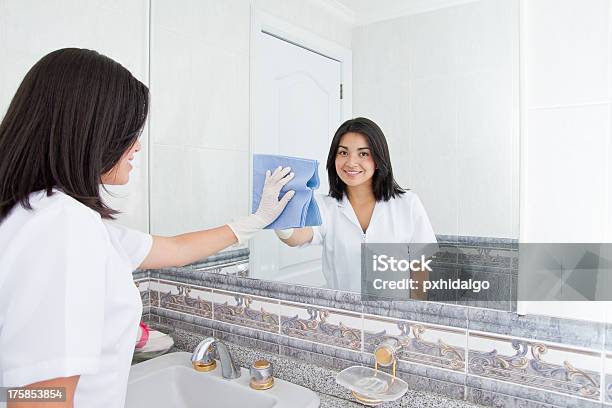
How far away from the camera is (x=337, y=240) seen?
3.75 feet

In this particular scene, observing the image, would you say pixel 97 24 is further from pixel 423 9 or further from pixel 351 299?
pixel 351 299

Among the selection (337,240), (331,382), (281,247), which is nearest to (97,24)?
(281,247)

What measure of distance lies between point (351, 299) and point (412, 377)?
8.6 inches

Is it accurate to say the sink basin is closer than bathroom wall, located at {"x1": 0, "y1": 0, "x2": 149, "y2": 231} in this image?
Yes

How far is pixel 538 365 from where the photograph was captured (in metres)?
0.88

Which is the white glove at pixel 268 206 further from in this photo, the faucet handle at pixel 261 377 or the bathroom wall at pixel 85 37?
the bathroom wall at pixel 85 37

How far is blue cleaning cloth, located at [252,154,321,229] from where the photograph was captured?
110cm

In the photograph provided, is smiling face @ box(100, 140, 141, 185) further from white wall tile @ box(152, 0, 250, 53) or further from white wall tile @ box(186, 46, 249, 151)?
white wall tile @ box(152, 0, 250, 53)

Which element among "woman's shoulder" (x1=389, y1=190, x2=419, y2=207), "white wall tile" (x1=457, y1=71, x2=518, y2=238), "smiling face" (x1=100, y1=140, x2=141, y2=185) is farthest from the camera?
"woman's shoulder" (x1=389, y1=190, x2=419, y2=207)

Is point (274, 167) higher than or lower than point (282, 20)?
lower

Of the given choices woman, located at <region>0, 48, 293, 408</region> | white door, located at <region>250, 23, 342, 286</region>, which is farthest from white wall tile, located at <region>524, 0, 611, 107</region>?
woman, located at <region>0, 48, 293, 408</region>

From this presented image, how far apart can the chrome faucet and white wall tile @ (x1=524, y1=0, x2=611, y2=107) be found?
919 millimetres

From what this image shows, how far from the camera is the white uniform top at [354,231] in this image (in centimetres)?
104

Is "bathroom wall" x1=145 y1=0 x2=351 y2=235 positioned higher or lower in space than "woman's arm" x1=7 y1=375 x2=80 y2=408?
higher
